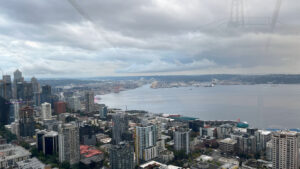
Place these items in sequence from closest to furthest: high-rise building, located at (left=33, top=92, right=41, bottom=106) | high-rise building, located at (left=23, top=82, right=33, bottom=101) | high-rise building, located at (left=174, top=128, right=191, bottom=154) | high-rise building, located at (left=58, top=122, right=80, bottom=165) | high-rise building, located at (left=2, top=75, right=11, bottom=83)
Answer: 1. high-rise building, located at (left=58, top=122, right=80, bottom=165)
2. high-rise building, located at (left=174, top=128, right=191, bottom=154)
3. high-rise building, located at (left=2, top=75, right=11, bottom=83)
4. high-rise building, located at (left=23, top=82, right=33, bottom=101)
5. high-rise building, located at (left=33, top=92, right=41, bottom=106)

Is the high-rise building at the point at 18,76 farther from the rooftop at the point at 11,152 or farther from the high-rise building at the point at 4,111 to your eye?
the rooftop at the point at 11,152

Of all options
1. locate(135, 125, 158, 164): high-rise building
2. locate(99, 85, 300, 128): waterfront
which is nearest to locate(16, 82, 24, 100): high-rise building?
locate(99, 85, 300, 128): waterfront

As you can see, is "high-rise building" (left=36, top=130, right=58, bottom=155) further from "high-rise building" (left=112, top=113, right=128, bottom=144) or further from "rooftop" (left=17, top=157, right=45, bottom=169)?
"high-rise building" (left=112, top=113, right=128, bottom=144)

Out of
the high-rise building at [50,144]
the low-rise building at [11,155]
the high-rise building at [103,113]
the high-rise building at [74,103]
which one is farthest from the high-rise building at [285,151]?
the high-rise building at [74,103]

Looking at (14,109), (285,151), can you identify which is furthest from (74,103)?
(285,151)

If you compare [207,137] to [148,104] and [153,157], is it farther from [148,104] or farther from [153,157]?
[148,104]

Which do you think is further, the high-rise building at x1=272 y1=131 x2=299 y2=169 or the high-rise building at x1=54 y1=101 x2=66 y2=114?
the high-rise building at x1=54 y1=101 x2=66 y2=114
